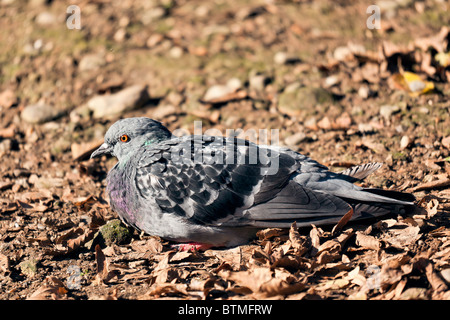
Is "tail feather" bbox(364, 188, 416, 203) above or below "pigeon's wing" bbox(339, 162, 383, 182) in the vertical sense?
below

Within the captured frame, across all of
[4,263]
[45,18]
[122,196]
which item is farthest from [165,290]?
[45,18]

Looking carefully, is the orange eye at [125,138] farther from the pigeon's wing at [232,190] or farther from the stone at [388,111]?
the stone at [388,111]

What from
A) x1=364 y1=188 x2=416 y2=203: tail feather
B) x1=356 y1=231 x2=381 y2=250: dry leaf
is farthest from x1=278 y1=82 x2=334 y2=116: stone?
x1=356 y1=231 x2=381 y2=250: dry leaf

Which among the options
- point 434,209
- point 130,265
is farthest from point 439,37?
point 130,265

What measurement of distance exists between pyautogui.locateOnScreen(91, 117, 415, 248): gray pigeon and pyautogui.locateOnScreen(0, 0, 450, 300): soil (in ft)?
0.56

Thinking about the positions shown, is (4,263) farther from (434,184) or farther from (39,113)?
(434,184)

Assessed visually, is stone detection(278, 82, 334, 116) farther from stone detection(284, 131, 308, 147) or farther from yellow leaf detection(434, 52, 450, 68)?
yellow leaf detection(434, 52, 450, 68)

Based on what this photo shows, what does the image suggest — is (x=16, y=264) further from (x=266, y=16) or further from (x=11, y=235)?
(x=266, y=16)

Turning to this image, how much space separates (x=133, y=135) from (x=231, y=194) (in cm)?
132

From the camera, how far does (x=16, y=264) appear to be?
4352 mm

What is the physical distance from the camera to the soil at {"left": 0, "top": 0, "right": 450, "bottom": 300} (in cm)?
387

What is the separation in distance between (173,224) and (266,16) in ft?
18.2

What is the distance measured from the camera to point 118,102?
23.0 feet

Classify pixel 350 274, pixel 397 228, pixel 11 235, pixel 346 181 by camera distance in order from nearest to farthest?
pixel 350 274
pixel 397 228
pixel 346 181
pixel 11 235
